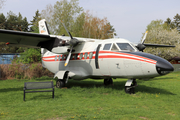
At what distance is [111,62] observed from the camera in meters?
10.3

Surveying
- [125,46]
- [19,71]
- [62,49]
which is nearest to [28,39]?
[62,49]

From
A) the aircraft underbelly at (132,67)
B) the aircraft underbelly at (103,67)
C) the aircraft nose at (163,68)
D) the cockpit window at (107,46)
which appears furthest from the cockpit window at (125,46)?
the aircraft nose at (163,68)

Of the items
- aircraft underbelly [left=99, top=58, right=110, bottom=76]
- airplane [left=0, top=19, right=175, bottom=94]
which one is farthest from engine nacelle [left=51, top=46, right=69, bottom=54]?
aircraft underbelly [left=99, top=58, right=110, bottom=76]

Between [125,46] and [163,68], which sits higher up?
[125,46]

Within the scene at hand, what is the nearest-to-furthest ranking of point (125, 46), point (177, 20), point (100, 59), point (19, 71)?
point (125, 46)
point (100, 59)
point (19, 71)
point (177, 20)

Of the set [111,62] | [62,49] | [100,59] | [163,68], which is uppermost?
[62,49]

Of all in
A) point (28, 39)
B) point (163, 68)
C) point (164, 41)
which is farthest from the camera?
point (164, 41)

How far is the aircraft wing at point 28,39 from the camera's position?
11.7m

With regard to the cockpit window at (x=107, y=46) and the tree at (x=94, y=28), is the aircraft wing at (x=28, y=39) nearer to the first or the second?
the cockpit window at (x=107, y=46)

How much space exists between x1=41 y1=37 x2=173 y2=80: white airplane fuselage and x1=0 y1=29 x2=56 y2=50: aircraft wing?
1730 millimetres

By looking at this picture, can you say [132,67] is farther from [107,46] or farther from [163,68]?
[107,46]

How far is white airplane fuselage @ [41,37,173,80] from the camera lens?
8859mm

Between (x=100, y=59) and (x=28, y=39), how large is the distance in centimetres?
616

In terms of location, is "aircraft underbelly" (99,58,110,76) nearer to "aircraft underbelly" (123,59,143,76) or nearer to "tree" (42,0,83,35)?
"aircraft underbelly" (123,59,143,76)
